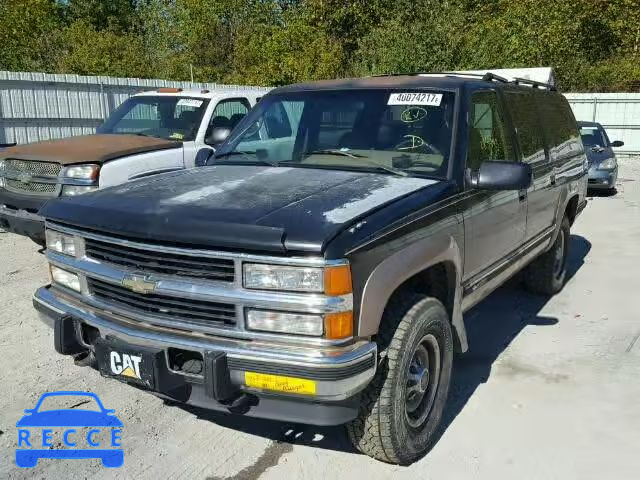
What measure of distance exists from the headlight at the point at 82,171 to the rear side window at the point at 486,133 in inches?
157

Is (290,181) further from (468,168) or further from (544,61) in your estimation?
(544,61)

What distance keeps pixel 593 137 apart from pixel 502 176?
38.9 feet

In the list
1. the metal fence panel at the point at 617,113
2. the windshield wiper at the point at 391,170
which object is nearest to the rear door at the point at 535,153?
the windshield wiper at the point at 391,170

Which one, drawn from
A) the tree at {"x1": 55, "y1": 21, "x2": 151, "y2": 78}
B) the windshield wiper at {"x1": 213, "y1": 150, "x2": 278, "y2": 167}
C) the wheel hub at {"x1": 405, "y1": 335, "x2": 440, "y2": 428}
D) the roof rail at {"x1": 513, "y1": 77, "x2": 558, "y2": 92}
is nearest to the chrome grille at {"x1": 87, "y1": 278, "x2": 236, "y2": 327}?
the wheel hub at {"x1": 405, "y1": 335, "x2": 440, "y2": 428}

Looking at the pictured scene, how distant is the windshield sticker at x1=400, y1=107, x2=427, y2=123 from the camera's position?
4012 millimetres

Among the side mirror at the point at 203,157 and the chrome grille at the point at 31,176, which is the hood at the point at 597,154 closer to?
the side mirror at the point at 203,157

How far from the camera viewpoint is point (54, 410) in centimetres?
388

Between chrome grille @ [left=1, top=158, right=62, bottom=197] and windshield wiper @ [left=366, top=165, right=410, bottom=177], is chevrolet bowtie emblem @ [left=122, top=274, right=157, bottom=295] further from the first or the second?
chrome grille @ [left=1, top=158, right=62, bottom=197]

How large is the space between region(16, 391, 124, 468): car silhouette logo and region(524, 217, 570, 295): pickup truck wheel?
419 cm

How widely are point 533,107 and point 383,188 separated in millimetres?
2531

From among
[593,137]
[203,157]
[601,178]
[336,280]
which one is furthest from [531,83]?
[593,137]

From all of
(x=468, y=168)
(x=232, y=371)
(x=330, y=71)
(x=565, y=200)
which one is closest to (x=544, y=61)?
(x=330, y=71)

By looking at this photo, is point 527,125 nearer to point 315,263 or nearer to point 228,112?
point 315,263

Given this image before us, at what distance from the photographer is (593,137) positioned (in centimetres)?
1415
